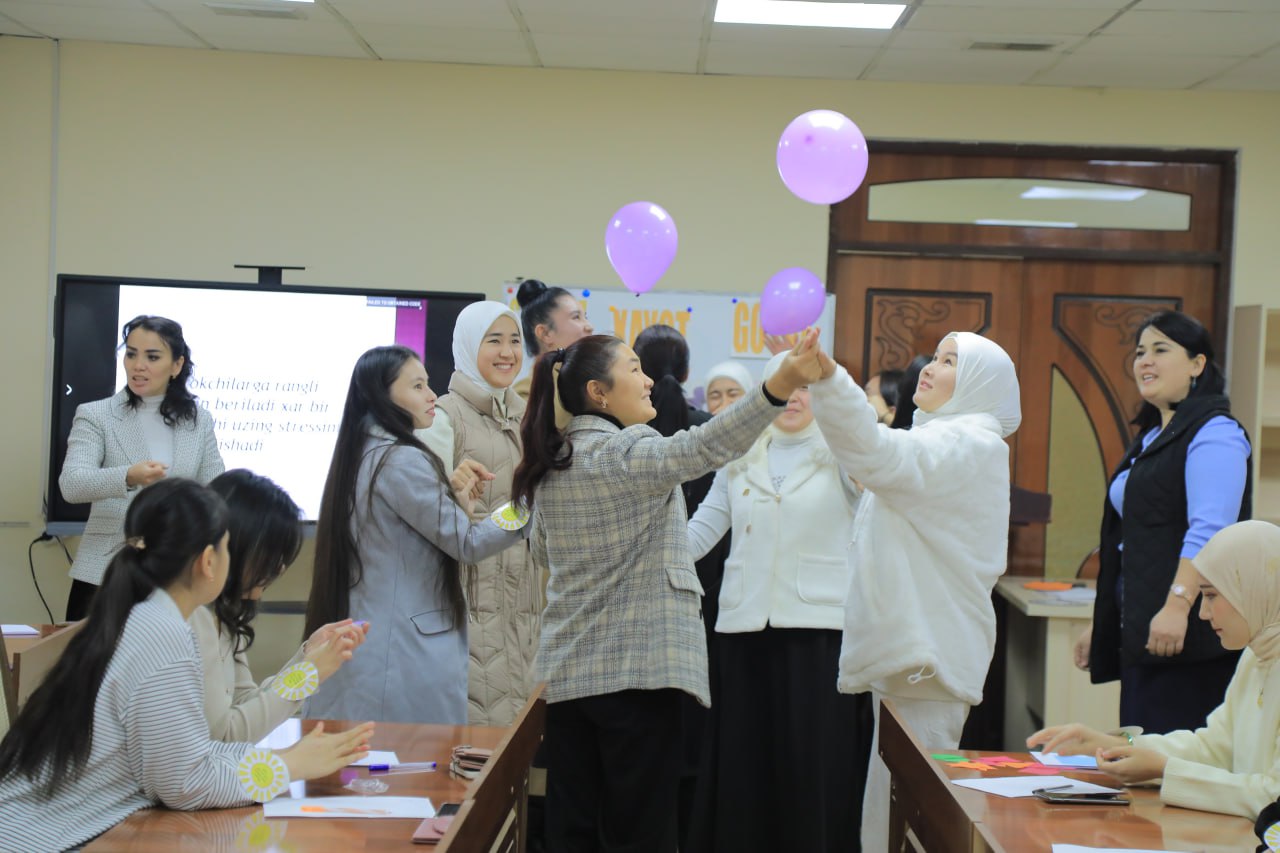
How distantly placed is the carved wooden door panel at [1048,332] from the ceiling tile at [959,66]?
75 cm

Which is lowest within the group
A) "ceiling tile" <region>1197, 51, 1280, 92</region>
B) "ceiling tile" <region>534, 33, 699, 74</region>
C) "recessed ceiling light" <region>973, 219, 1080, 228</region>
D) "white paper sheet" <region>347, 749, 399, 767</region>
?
"white paper sheet" <region>347, 749, 399, 767</region>

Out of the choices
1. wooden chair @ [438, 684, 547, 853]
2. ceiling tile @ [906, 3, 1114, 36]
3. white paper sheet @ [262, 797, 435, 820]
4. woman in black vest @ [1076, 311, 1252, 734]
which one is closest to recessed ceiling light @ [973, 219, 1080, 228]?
ceiling tile @ [906, 3, 1114, 36]

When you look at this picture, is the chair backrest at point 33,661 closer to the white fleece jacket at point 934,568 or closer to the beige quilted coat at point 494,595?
the beige quilted coat at point 494,595

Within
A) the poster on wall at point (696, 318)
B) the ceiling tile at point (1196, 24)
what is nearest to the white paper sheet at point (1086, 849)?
the ceiling tile at point (1196, 24)

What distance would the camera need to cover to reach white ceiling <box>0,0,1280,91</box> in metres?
4.02

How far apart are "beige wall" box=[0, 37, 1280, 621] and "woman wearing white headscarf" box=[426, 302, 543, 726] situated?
1.80 metres

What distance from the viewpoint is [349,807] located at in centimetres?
172

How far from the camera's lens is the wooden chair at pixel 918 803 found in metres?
1.54

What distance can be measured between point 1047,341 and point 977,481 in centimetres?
284

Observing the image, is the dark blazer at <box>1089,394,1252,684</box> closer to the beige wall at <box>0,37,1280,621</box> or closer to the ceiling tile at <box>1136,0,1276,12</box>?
the ceiling tile at <box>1136,0,1276,12</box>

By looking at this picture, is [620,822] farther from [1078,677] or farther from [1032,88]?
[1032,88]

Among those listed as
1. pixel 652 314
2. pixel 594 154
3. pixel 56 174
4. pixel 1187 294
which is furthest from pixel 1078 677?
pixel 56 174

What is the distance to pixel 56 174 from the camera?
15.8ft

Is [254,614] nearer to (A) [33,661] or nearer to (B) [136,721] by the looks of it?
(B) [136,721]
